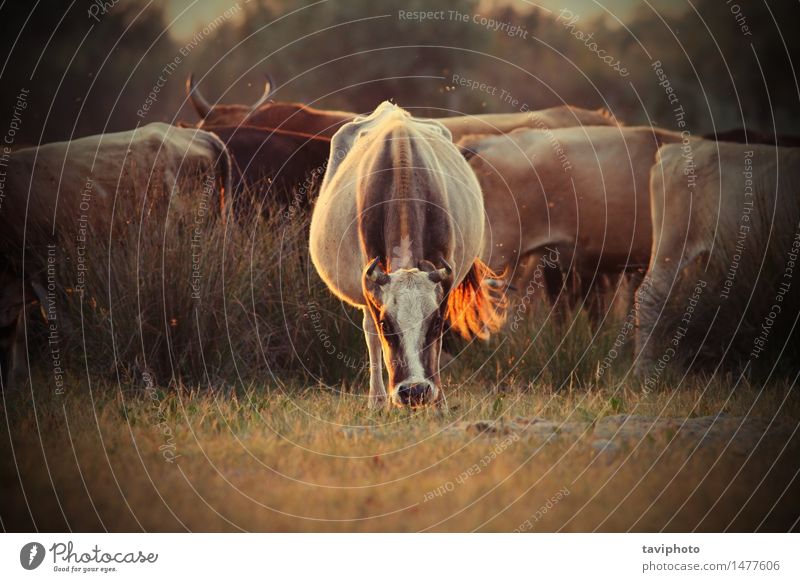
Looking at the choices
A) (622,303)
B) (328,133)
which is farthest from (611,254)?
(328,133)

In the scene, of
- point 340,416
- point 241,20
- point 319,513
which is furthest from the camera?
point 241,20

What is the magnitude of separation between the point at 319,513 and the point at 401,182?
3.07m

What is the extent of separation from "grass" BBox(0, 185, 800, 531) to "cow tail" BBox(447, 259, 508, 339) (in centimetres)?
17

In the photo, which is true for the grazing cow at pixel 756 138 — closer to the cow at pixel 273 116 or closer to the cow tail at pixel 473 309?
the cow tail at pixel 473 309

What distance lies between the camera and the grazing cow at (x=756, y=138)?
1079 centimetres

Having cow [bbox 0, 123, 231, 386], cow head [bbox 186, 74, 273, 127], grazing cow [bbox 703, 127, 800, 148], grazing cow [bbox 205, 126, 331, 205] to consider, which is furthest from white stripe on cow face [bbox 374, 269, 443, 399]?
cow head [bbox 186, 74, 273, 127]

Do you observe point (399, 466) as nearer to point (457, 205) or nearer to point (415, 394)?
point (415, 394)

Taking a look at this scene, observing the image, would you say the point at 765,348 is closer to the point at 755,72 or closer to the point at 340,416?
the point at 340,416

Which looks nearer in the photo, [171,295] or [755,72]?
[171,295]

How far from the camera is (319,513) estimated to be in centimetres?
669

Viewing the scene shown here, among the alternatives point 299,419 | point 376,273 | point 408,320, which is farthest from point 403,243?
point 299,419

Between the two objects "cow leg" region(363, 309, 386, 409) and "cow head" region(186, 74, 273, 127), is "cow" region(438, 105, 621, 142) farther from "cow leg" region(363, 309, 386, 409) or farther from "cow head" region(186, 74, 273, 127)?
"cow leg" region(363, 309, 386, 409)

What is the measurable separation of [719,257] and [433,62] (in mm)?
11193

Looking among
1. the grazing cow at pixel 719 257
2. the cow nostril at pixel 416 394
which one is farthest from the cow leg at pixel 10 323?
the grazing cow at pixel 719 257
